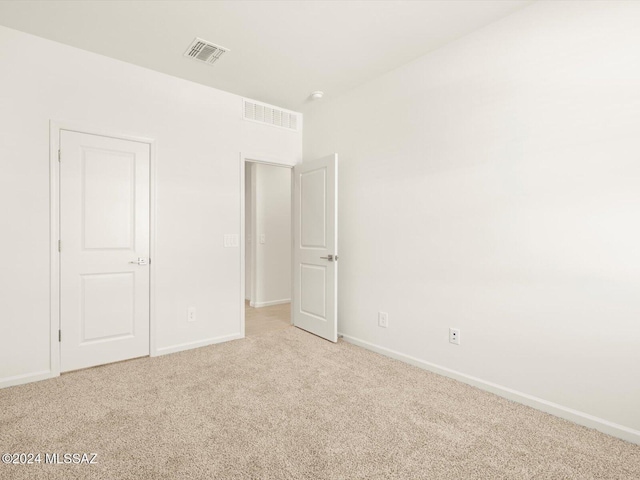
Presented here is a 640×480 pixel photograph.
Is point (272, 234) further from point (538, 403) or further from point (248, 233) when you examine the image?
point (538, 403)

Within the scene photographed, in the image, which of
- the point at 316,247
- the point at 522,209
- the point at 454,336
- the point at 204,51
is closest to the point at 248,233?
the point at 316,247

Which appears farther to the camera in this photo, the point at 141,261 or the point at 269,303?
the point at 269,303

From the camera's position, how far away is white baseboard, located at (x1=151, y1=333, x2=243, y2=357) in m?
3.08

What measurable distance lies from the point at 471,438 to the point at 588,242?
135 cm

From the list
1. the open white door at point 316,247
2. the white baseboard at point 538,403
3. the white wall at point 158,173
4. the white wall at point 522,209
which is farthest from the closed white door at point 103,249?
the white baseboard at point 538,403

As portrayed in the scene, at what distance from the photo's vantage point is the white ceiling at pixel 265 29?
2.20m

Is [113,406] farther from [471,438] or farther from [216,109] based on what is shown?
[216,109]

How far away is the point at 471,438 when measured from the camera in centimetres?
181

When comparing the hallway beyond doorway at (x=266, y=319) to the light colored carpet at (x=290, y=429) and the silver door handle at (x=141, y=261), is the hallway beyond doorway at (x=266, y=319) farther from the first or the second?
the silver door handle at (x=141, y=261)

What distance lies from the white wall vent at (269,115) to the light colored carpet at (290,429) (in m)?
2.68

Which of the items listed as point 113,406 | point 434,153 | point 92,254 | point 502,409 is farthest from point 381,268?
point 92,254

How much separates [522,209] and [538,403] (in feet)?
4.26

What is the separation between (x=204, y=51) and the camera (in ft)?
8.90

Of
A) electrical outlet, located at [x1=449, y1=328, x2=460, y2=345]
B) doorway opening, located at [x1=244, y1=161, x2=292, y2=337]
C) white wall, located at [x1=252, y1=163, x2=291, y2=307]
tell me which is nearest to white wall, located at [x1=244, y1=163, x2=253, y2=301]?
doorway opening, located at [x1=244, y1=161, x2=292, y2=337]
